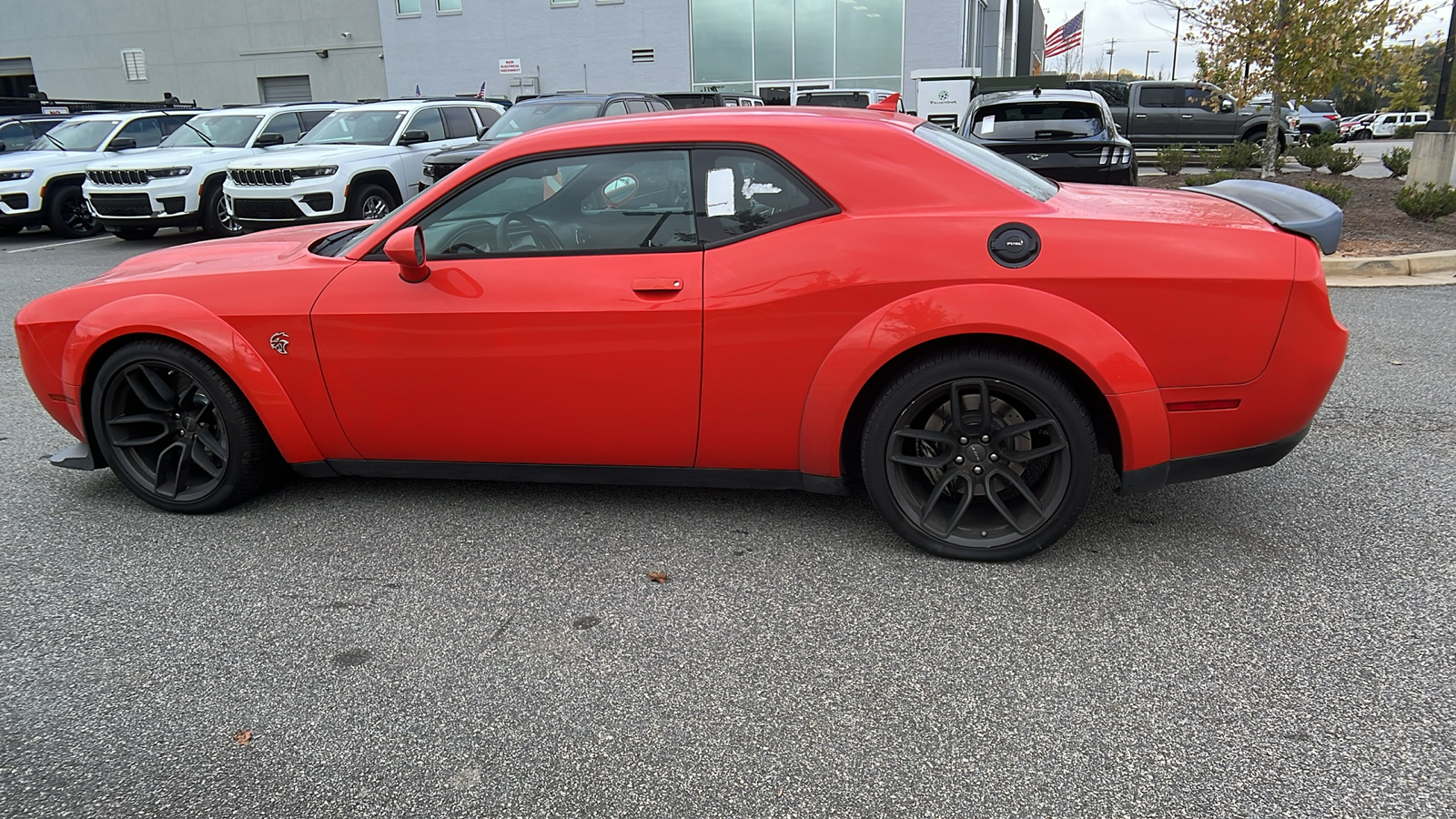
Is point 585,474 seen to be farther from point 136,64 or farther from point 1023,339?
point 136,64

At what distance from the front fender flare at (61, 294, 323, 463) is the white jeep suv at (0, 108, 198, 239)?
11.6 m

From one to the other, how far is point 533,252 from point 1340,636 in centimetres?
290

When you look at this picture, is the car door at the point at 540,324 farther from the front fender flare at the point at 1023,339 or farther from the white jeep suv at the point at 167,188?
the white jeep suv at the point at 167,188

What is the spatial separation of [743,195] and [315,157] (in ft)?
31.8

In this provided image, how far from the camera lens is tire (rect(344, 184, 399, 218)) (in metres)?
11.5

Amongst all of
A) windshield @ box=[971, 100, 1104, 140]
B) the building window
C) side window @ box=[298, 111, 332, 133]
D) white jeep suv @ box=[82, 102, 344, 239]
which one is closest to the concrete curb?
windshield @ box=[971, 100, 1104, 140]

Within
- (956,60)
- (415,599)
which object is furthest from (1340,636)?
(956,60)

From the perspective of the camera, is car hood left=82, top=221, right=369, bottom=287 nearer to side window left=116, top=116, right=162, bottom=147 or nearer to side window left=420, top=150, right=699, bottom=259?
side window left=420, top=150, right=699, bottom=259

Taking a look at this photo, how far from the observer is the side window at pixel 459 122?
13266 mm

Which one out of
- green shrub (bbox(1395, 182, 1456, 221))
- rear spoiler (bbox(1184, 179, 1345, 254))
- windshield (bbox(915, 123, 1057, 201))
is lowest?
green shrub (bbox(1395, 182, 1456, 221))

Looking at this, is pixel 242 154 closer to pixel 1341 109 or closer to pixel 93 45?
pixel 93 45

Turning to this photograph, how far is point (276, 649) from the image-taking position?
2.91 meters

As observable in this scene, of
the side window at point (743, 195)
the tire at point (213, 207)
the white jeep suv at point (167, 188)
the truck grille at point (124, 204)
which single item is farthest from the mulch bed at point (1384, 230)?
the truck grille at point (124, 204)

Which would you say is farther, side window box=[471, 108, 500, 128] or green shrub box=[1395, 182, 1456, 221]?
side window box=[471, 108, 500, 128]
